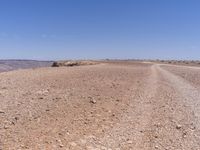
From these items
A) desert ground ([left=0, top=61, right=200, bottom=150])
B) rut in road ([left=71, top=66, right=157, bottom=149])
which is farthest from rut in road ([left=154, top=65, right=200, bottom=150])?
rut in road ([left=71, top=66, right=157, bottom=149])

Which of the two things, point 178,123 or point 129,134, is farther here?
point 178,123

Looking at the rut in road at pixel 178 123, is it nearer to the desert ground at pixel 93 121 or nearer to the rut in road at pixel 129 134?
the desert ground at pixel 93 121

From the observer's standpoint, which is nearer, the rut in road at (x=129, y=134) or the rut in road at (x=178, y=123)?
the rut in road at (x=129, y=134)

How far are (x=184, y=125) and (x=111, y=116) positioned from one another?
2132 mm

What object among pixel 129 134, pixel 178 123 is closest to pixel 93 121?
pixel 129 134

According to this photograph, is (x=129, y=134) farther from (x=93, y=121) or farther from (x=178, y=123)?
(x=178, y=123)

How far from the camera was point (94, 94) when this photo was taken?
46.4 feet

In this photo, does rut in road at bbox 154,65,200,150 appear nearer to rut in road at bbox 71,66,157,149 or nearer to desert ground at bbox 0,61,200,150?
desert ground at bbox 0,61,200,150

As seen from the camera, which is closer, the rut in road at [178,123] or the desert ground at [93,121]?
the desert ground at [93,121]

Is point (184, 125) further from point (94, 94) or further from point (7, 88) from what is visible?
point (7, 88)

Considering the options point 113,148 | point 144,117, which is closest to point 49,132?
point 113,148

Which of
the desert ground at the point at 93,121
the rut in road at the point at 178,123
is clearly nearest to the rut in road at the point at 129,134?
the desert ground at the point at 93,121

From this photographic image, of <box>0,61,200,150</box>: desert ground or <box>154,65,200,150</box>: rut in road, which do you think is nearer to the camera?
<box>0,61,200,150</box>: desert ground

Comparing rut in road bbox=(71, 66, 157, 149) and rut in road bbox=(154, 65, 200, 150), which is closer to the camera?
rut in road bbox=(71, 66, 157, 149)
